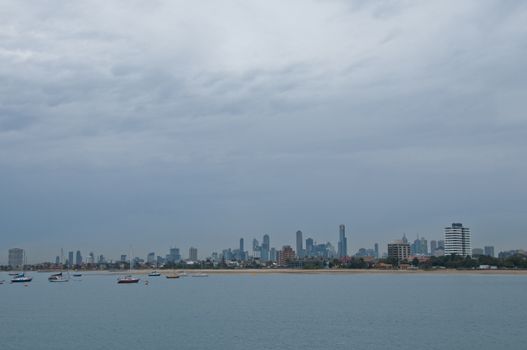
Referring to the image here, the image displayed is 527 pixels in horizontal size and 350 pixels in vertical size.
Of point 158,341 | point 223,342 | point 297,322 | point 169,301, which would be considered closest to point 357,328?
point 297,322

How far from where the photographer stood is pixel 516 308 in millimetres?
97812

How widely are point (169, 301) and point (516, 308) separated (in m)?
59.9

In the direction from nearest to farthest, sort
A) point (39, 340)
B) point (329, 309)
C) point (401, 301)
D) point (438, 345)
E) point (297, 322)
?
point (438, 345), point (39, 340), point (297, 322), point (329, 309), point (401, 301)

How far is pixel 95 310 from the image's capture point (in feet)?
326

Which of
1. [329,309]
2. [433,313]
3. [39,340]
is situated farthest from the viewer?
[329,309]

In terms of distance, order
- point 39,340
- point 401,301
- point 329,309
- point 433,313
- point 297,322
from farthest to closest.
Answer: point 401,301, point 329,309, point 433,313, point 297,322, point 39,340

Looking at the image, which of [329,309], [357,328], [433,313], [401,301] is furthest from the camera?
[401,301]

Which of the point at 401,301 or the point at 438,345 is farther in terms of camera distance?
the point at 401,301

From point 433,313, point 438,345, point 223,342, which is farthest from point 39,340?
point 433,313

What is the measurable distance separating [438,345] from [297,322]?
72.2ft

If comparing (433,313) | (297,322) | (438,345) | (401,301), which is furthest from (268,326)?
(401,301)

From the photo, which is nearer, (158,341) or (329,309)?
(158,341)

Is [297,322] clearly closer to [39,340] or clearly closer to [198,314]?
[198,314]

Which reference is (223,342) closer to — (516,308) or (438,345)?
(438,345)
